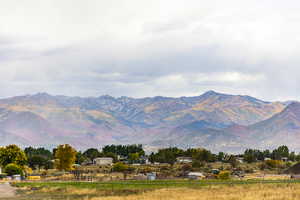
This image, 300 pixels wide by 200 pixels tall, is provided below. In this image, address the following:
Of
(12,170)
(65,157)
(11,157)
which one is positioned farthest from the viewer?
(65,157)

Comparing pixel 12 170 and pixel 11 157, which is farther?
pixel 11 157

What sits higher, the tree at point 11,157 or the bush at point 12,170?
the tree at point 11,157

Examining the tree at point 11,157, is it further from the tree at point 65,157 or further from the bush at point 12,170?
the bush at point 12,170

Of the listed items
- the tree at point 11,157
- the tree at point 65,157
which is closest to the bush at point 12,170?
the tree at point 11,157

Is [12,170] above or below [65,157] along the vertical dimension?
below

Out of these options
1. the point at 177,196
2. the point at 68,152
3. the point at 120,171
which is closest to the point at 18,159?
the point at 68,152

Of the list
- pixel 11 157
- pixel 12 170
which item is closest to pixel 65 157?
pixel 11 157

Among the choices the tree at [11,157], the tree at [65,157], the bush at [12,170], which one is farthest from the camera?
the tree at [65,157]

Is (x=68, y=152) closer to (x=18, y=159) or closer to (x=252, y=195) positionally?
(x=18, y=159)

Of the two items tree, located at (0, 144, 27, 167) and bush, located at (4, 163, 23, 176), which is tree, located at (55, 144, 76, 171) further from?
bush, located at (4, 163, 23, 176)

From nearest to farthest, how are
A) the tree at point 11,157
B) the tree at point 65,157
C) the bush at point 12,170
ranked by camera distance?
the bush at point 12,170 → the tree at point 11,157 → the tree at point 65,157

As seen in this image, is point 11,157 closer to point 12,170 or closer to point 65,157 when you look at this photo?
point 65,157

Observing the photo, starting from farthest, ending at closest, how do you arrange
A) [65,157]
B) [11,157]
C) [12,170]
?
[65,157], [11,157], [12,170]

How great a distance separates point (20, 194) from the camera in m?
81.6
